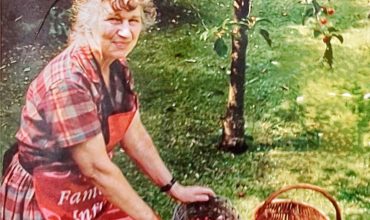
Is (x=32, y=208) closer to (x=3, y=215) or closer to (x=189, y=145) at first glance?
(x=3, y=215)

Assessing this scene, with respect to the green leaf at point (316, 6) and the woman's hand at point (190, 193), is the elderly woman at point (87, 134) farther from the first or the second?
the green leaf at point (316, 6)

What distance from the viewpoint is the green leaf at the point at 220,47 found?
1580 millimetres

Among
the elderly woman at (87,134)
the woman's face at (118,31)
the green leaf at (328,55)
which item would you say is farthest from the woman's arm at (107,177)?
the green leaf at (328,55)

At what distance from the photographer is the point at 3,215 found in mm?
1582

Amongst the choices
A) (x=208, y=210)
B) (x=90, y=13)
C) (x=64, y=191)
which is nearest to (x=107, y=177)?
(x=64, y=191)

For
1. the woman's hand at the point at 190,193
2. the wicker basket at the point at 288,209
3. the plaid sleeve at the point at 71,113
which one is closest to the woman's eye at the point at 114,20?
the plaid sleeve at the point at 71,113

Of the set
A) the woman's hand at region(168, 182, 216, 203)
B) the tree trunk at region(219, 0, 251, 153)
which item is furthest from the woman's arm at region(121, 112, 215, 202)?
the tree trunk at region(219, 0, 251, 153)

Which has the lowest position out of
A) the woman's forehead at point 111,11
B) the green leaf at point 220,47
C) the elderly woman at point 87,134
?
the elderly woman at point 87,134

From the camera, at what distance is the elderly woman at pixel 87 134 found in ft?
5.01

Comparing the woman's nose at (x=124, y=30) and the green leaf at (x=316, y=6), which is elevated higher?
the green leaf at (x=316, y=6)

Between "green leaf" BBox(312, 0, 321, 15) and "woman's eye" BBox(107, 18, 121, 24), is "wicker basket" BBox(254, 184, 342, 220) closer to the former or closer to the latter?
"green leaf" BBox(312, 0, 321, 15)

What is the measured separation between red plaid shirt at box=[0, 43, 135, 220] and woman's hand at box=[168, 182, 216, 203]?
7.4 inches

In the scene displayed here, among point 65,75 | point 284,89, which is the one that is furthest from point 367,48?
point 65,75

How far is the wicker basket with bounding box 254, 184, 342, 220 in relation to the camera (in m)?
1.57
